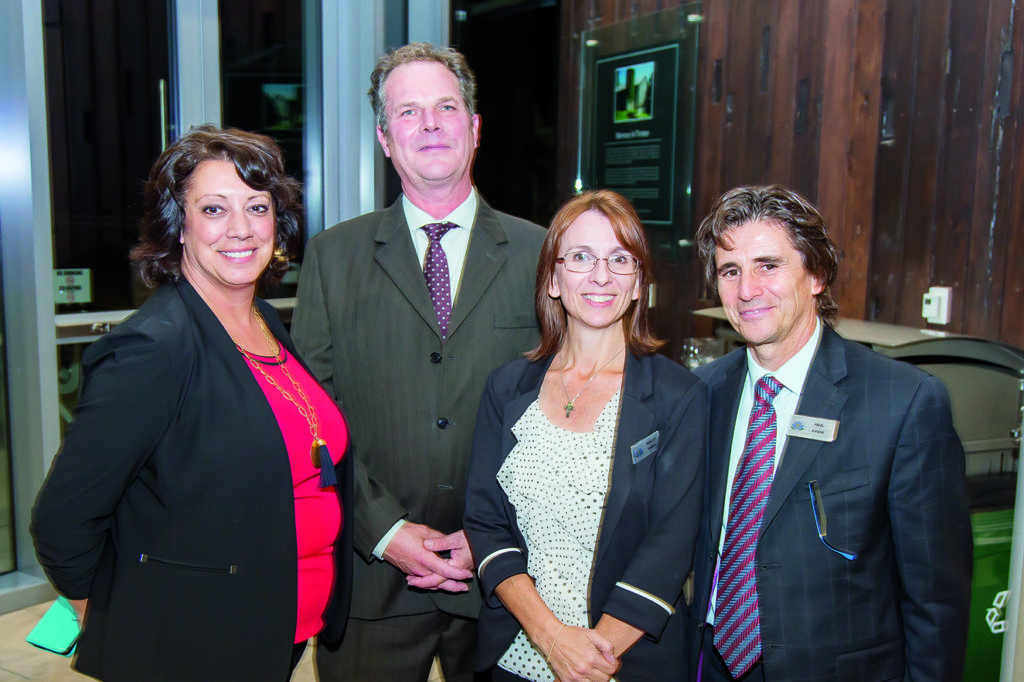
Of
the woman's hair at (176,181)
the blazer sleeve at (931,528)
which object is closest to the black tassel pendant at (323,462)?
the woman's hair at (176,181)

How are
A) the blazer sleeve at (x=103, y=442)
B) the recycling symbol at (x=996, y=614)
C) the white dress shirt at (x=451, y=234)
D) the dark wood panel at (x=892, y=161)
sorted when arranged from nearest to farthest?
the blazer sleeve at (x=103, y=442), the white dress shirt at (x=451, y=234), the recycling symbol at (x=996, y=614), the dark wood panel at (x=892, y=161)

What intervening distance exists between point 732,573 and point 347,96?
355cm

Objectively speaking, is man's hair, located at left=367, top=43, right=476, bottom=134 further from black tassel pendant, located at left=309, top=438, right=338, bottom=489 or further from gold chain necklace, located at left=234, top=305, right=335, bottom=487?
black tassel pendant, located at left=309, top=438, right=338, bottom=489

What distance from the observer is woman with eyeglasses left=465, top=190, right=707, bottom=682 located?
1532 millimetres

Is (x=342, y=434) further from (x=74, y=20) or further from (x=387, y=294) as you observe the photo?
(x=74, y=20)

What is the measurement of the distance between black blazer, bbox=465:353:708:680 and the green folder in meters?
0.75

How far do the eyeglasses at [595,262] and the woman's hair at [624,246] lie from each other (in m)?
0.02

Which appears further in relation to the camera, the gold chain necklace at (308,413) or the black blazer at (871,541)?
the gold chain necklace at (308,413)

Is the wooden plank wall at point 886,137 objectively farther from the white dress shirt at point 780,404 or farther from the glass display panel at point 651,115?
the white dress shirt at point 780,404

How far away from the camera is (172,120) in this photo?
3707 mm

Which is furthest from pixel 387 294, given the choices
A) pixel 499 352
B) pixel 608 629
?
pixel 608 629

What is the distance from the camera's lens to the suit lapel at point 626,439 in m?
1.55

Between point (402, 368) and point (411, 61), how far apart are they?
0.74m

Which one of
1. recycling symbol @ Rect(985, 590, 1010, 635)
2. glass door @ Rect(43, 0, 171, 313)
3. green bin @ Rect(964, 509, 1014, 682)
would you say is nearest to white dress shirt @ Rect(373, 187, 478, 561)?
green bin @ Rect(964, 509, 1014, 682)
